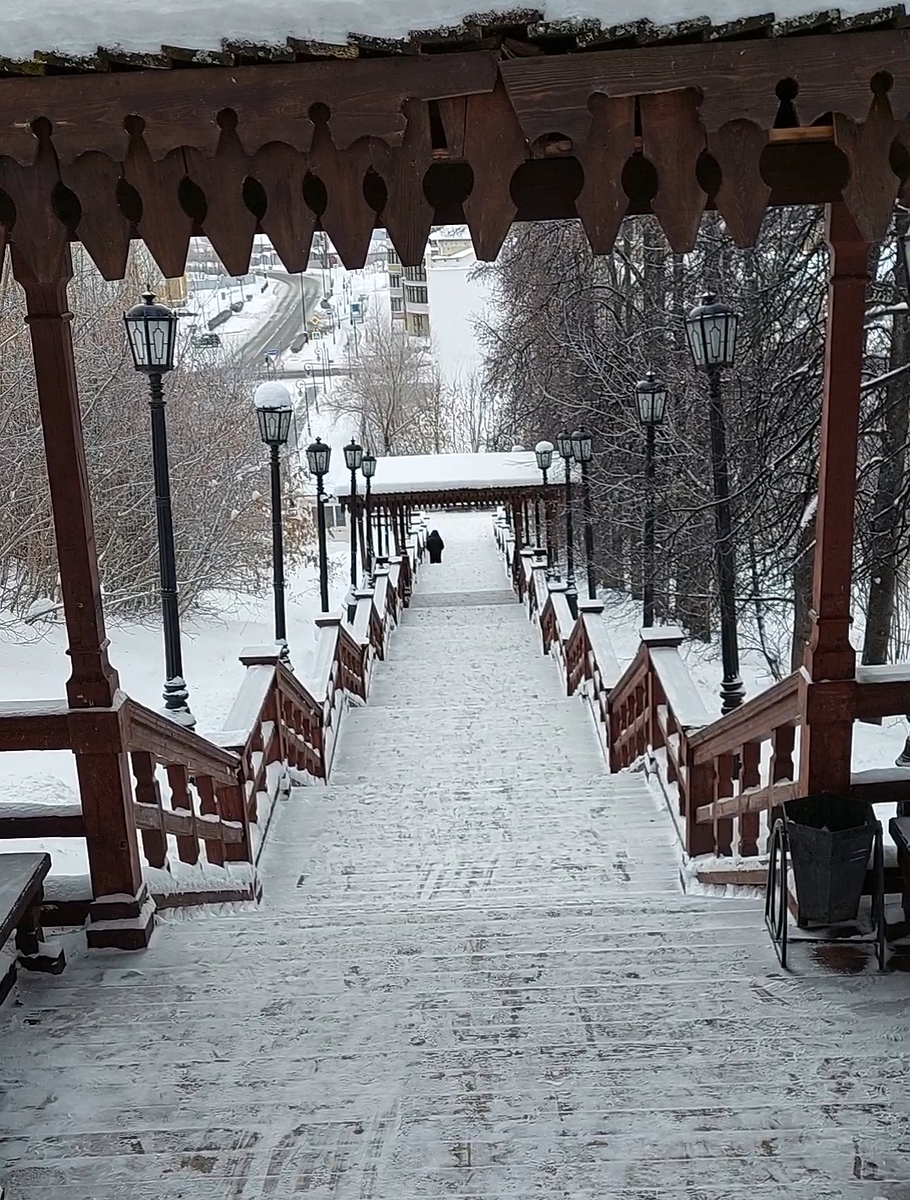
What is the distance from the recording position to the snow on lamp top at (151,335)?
7793 mm

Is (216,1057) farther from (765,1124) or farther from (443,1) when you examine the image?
(443,1)

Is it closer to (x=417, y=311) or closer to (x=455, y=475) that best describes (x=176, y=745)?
(x=455, y=475)

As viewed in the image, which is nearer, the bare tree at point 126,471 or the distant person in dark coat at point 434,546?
the bare tree at point 126,471

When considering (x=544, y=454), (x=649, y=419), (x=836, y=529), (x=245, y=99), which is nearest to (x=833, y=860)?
(x=836, y=529)

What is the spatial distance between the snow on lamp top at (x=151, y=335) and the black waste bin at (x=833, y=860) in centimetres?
545

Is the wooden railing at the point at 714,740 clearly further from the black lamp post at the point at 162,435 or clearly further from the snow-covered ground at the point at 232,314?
the snow-covered ground at the point at 232,314

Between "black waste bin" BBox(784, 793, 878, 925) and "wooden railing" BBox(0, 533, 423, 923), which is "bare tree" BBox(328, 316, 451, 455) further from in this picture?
"black waste bin" BBox(784, 793, 878, 925)

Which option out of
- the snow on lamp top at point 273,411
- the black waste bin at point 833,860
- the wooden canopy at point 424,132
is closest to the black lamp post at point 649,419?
the snow on lamp top at point 273,411

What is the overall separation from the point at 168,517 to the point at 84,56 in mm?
5477

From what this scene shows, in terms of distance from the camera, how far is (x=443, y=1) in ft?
9.33

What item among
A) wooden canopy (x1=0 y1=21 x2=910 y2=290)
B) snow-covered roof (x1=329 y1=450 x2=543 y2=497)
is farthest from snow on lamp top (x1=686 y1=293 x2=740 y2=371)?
snow-covered roof (x1=329 y1=450 x2=543 y2=497)

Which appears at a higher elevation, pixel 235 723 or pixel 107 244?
pixel 107 244

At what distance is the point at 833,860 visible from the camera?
13.7 feet

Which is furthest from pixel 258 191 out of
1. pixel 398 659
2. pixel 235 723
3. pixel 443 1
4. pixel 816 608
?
pixel 398 659
